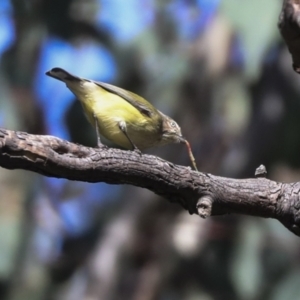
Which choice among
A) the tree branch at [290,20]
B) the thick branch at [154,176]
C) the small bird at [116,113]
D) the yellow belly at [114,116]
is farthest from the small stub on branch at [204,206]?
the yellow belly at [114,116]

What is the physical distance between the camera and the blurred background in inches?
214

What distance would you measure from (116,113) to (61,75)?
0.37 m

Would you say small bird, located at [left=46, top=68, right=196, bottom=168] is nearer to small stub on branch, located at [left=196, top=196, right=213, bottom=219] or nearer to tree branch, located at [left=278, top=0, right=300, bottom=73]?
small stub on branch, located at [left=196, top=196, right=213, bottom=219]

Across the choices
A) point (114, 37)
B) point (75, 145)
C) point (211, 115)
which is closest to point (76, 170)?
point (75, 145)

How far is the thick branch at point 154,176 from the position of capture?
198 cm

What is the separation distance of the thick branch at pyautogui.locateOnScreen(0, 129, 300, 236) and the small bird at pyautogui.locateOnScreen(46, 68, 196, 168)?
1143 millimetres

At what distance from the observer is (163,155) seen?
6.23m

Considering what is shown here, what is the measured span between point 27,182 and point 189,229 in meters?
1.45

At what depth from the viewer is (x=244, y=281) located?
5418 mm

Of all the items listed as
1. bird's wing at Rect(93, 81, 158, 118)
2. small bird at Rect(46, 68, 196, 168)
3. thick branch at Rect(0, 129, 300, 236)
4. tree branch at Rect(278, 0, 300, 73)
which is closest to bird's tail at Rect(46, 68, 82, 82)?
small bird at Rect(46, 68, 196, 168)

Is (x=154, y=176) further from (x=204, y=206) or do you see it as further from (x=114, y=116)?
Result: (x=114, y=116)

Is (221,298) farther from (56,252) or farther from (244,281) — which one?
(56,252)

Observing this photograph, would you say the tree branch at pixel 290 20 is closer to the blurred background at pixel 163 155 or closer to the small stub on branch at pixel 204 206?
the small stub on branch at pixel 204 206

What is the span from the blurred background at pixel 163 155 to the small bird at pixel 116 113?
129 cm
